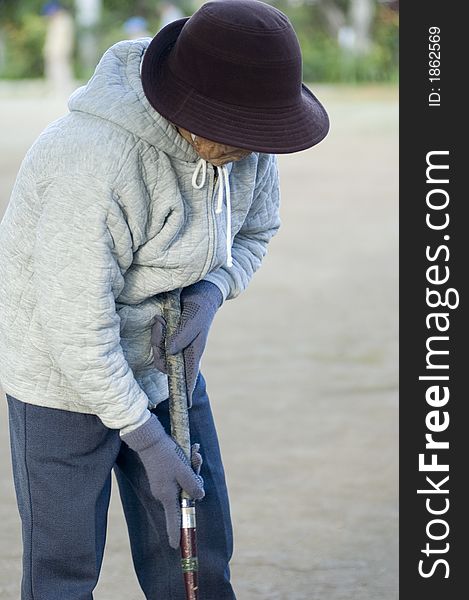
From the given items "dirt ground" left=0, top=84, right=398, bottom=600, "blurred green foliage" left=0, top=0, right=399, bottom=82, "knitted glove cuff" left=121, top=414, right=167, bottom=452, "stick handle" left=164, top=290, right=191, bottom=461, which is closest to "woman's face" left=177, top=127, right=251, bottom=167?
"stick handle" left=164, top=290, right=191, bottom=461

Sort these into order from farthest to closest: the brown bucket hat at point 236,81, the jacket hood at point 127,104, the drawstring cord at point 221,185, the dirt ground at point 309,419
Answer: the dirt ground at point 309,419 → the drawstring cord at point 221,185 → the jacket hood at point 127,104 → the brown bucket hat at point 236,81

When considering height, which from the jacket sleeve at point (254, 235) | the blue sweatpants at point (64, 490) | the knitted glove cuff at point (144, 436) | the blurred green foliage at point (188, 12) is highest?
the blurred green foliage at point (188, 12)

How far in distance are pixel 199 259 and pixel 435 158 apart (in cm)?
267

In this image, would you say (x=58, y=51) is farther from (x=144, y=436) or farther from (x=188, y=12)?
(x=144, y=436)

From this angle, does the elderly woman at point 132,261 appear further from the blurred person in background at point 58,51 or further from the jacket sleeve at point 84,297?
the blurred person in background at point 58,51

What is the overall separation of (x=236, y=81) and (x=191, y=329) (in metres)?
0.61

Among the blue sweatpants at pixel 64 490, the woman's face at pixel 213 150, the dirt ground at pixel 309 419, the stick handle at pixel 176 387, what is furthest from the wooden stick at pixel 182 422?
the dirt ground at pixel 309 419

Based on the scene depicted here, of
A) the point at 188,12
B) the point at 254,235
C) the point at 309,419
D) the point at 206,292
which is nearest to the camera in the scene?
the point at 206,292

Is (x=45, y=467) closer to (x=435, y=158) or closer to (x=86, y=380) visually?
(x=86, y=380)

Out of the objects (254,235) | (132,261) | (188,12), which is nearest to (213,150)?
(132,261)

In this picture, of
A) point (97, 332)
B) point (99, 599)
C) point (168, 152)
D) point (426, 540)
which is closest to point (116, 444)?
point (97, 332)

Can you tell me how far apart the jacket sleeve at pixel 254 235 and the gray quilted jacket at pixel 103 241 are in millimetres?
150

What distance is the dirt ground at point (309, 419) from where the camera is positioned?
12.6 ft

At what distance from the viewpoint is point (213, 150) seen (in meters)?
2.42
